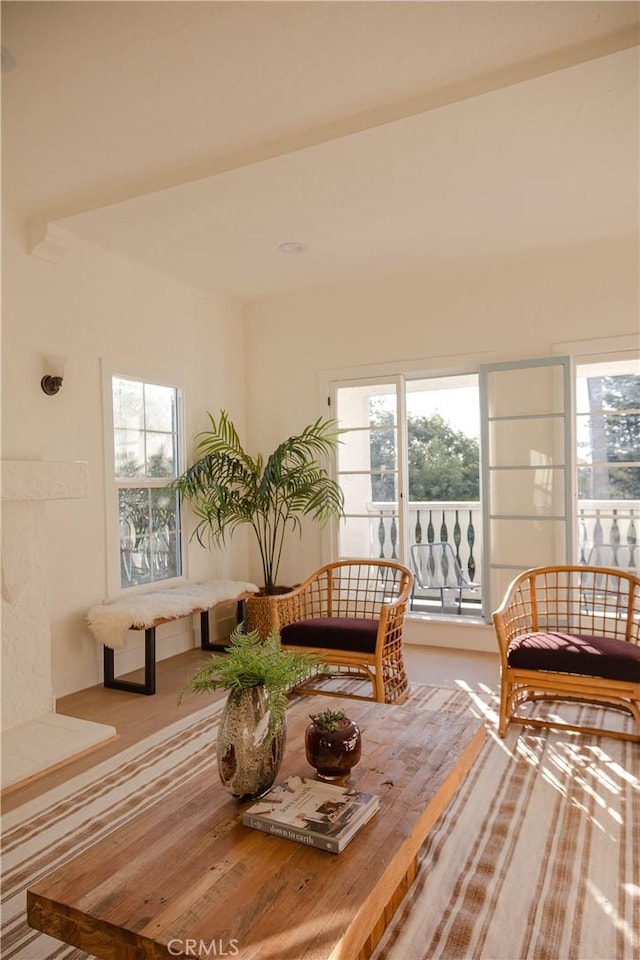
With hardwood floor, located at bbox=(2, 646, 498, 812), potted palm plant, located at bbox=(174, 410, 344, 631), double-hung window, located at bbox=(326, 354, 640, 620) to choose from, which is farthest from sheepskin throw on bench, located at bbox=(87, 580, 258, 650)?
double-hung window, located at bbox=(326, 354, 640, 620)

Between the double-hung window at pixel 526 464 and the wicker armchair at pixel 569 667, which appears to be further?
the double-hung window at pixel 526 464

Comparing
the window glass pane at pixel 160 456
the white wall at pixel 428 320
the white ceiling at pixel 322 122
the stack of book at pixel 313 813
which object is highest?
the white ceiling at pixel 322 122

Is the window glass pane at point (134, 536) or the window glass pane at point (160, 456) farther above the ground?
the window glass pane at point (160, 456)

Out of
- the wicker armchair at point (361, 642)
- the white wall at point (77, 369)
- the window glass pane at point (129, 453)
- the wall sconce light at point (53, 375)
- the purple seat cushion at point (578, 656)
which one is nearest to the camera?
the purple seat cushion at point (578, 656)

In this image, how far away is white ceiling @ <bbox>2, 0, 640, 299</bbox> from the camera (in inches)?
87.2

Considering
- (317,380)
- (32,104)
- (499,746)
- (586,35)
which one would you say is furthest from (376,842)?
(317,380)

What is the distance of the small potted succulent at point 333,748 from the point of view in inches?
73.9

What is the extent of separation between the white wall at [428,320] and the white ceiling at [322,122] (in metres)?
0.30

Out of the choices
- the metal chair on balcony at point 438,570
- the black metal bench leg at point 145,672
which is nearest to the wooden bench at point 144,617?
the black metal bench leg at point 145,672

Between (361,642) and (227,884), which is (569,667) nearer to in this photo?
(361,642)

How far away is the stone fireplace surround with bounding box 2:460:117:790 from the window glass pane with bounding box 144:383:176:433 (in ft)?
3.98

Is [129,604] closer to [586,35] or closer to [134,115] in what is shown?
[134,115]

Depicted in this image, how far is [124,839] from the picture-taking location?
5.28 feet

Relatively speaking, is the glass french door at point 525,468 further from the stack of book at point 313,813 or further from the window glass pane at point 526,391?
the stack of book at point 313,813
